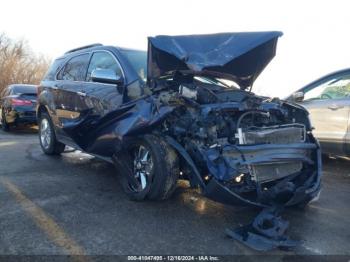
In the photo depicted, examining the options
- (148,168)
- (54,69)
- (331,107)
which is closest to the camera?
(148,168)

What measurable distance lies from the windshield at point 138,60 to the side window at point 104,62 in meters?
0.19

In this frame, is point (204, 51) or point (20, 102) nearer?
point (204, 51)

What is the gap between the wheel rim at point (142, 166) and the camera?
174 inches

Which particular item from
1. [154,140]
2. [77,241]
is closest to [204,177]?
[154,140]

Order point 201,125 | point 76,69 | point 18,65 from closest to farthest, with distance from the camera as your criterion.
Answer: point 201,125, point 76,69, point 18,65

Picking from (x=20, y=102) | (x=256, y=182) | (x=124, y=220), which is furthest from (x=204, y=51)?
(x=20, y=102)

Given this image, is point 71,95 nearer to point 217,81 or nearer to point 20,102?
point 217,81

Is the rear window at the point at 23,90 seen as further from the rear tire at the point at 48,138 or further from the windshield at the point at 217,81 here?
the windshield at the point at 217,81

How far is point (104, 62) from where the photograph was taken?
577 centimetres

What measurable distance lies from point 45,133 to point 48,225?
414 centimetres

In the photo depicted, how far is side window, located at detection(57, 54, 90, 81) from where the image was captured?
6289 millimetres

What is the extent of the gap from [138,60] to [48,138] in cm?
304

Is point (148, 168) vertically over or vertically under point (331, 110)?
under

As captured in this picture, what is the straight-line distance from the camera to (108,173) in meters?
6.07
